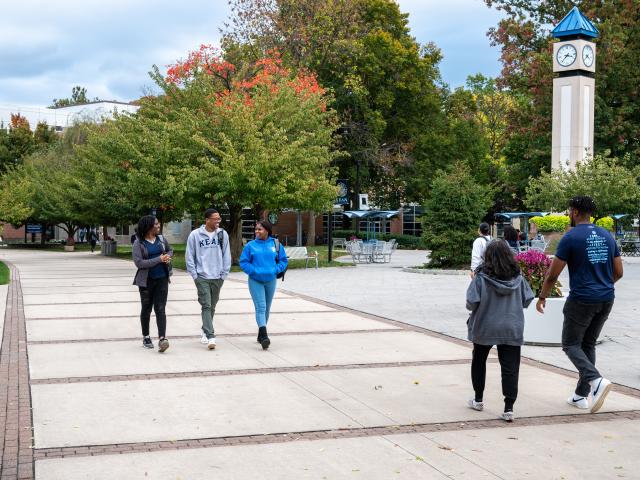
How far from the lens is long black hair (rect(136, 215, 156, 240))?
990cm

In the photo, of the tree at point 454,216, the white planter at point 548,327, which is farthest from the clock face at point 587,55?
the white planter at point 548,327

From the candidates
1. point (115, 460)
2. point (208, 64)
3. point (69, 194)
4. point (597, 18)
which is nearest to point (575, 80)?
point (597, 18)

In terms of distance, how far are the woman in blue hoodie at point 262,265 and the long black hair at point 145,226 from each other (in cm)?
113

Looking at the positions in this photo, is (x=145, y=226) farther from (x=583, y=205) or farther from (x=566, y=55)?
(x=566, y=55)

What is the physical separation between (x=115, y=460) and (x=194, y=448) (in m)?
0.55

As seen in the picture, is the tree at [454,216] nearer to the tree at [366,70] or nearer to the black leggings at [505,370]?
the tree at [366,70]

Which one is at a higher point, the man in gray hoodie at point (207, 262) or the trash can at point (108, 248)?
the man in gray hoodie at point (207, 262)

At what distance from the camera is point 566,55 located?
119ft

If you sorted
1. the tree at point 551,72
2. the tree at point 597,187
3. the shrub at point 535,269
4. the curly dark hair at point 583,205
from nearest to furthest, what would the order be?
the curly dark hair at point 583,205 < the shrub at point 535,269 < the tree at point 597,187 < the tree at point 551,72

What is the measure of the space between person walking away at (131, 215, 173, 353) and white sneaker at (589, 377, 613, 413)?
196 inches

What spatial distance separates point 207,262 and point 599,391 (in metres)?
5.01

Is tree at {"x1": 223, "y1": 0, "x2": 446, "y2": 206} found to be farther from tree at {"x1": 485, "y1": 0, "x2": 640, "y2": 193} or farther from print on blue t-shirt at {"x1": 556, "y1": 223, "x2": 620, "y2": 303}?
print on blue t-shirt at {"x1": 556, "y1": 223, "x2": 620, "y2": 303}

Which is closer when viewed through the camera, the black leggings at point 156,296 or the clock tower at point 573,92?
the black leggings at point 156,296

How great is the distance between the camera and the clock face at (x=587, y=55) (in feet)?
119
